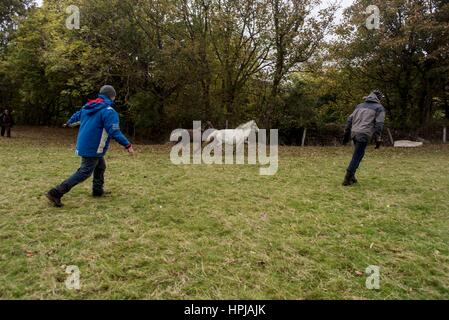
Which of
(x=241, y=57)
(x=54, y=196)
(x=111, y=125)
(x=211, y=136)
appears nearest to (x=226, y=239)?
(x=111, y=125)

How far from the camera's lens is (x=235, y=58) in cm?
1677

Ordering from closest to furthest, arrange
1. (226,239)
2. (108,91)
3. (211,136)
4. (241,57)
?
(226,239)
(108,91)
(211,136)
(241,57)

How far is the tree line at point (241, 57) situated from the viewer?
1481 cm

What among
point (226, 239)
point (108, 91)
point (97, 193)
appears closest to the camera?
point (226, 239)

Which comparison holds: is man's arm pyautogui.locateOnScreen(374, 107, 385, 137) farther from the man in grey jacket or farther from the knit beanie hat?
the knit beanie hat

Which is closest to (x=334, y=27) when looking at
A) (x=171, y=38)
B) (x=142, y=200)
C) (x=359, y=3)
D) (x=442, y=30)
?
(x=359, y=3)

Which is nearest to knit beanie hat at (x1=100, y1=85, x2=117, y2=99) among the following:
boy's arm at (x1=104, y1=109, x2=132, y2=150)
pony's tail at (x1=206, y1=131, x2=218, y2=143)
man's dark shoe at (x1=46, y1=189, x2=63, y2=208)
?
boy's arm at (x1=104, y1=109, x2=132, y2=150)

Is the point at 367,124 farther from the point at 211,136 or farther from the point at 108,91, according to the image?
the point at 211,136

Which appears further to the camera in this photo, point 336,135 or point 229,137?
point 336,135

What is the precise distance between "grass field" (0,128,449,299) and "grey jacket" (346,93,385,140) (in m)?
1.11

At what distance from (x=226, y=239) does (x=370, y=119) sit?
406cm

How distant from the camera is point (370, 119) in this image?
6.34m

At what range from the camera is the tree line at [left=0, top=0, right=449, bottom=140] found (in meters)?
14.8
